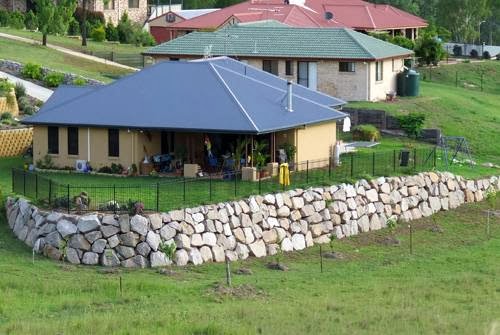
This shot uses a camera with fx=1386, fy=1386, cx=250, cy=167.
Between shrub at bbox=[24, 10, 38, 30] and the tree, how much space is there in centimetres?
612

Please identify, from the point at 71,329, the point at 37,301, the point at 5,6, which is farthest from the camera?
the point at 5,6

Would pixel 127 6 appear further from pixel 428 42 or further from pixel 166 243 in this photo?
pixel 166 243

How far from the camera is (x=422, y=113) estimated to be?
195ft

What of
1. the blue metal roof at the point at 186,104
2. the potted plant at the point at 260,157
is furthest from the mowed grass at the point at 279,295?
the blue metal roof at the point at 186,104

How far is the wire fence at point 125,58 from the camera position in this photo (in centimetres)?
7605

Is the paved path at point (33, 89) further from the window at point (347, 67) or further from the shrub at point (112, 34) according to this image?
the shrub at point (112, 34)

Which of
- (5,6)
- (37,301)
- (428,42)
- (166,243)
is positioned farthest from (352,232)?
(5,6)

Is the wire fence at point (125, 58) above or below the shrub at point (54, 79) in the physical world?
above

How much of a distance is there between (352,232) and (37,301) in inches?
564

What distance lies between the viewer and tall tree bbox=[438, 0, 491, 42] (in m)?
106

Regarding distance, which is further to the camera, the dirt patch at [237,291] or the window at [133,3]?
the window at [133,3]

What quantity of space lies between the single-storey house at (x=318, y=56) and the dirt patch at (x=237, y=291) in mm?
26849

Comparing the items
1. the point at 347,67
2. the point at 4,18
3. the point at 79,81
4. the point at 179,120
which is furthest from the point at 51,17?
the point at 179,120

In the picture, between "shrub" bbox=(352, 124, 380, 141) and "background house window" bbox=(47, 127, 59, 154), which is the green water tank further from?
"background house window" bbox=(47, 127, 59, 154)
